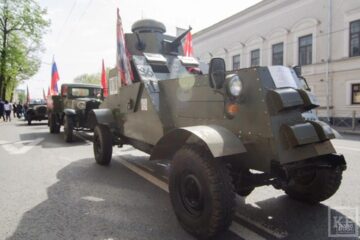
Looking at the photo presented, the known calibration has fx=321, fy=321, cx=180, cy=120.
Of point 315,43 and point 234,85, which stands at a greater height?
point 315,43

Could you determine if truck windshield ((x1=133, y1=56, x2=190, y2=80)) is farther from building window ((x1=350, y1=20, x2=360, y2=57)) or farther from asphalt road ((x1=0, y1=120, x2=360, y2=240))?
building window ((x1=350, y1=20, x2=360, y2=57))

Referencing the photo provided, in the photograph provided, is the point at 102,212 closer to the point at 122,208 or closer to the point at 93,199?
the point at 122,208

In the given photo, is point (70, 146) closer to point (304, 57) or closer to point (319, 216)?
point (319, 216)

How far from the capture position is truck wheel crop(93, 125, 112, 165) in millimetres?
6352

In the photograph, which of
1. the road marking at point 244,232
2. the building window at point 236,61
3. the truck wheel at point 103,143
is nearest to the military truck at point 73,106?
the truck wheel at point 103,143

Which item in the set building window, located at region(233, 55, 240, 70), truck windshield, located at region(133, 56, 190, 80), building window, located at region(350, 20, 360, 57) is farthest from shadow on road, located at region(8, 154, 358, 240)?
building window, located at region(233, 55, 240, 70)

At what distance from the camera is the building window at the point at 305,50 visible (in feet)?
70.4

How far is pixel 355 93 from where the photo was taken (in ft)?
62.3

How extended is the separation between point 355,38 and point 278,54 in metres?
5.91

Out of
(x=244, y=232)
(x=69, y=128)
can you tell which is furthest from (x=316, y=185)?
(x=69, y=128)

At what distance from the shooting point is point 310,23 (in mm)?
20875

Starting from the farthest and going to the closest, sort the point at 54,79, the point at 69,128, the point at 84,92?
the point at 54,79, the point at 84,92, the point at 69,128

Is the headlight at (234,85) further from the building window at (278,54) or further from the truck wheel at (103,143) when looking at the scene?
the building window at (278,54)

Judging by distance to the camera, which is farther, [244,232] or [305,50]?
[305,50]
